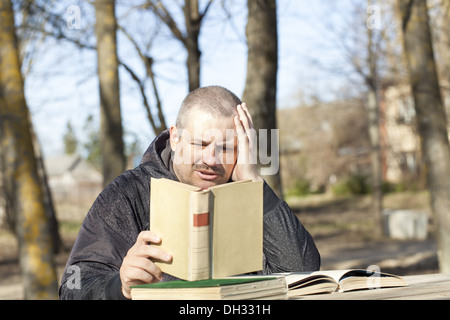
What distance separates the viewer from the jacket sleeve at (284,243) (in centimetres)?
258

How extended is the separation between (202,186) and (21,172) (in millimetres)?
3645

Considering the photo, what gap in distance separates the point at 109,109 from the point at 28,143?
2006mm

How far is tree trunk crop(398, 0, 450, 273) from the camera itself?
7273 mm

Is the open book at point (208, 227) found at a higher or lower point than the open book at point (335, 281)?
higher

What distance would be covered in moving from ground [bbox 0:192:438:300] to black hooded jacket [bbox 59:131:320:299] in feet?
24.9

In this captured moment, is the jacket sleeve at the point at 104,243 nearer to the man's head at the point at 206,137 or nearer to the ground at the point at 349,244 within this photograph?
the man's head at the point at 206,137

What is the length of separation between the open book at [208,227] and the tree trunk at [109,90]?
19.5ft

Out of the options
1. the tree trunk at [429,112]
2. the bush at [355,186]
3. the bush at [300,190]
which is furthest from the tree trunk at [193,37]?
the bush at [300,190]

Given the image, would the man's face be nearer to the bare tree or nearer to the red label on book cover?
the red label on book cover

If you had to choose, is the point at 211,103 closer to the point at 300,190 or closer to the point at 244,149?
the point at 244,149
